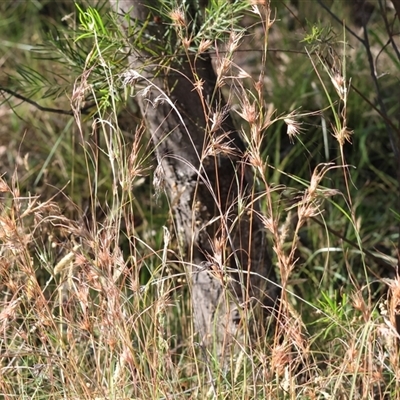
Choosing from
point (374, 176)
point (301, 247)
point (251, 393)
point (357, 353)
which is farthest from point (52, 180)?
point (357, 353)

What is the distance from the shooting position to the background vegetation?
4.85 ft

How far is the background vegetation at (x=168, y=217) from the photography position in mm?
1479

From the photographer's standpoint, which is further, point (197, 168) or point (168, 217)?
point (168, 217)

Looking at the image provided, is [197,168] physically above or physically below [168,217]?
above

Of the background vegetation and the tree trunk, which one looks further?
the tree trunk

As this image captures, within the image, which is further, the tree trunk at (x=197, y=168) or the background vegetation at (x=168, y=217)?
the tree trunk at (x=197, y=168)

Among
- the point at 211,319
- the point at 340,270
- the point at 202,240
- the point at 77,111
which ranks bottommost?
the point at 340,270

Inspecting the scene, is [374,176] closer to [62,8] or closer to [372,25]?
[372,25]

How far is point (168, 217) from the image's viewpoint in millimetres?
2354

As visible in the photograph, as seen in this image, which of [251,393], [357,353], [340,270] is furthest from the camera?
[340,270]

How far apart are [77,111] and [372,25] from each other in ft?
8.95

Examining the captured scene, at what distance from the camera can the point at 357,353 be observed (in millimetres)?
1442

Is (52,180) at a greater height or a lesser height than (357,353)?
lesser

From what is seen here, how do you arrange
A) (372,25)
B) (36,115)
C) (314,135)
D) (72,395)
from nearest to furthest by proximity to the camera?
(72,395)
(314,135)
(36,115)
(372,25)
